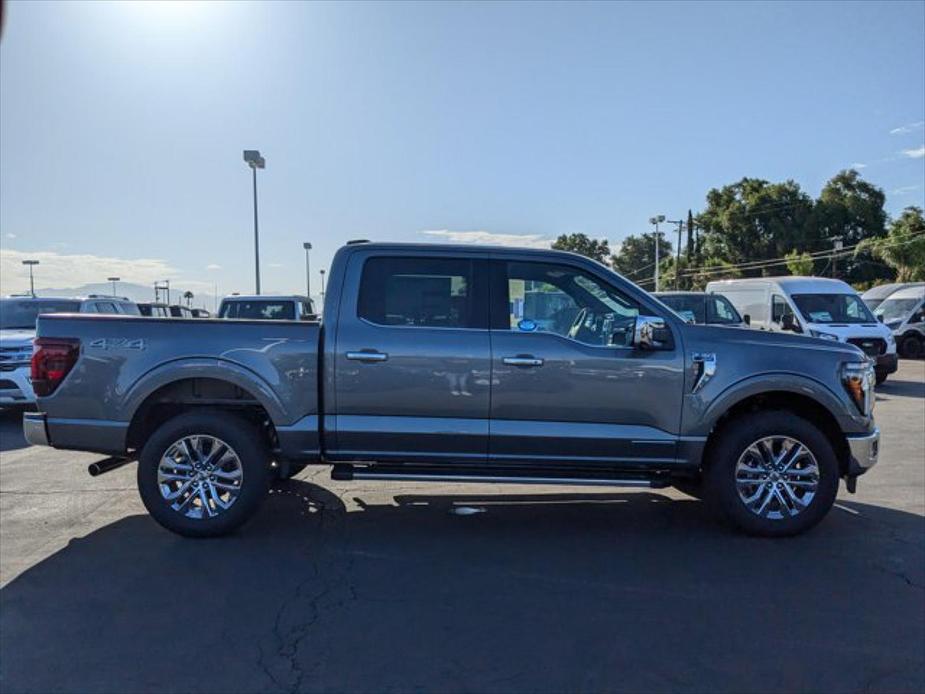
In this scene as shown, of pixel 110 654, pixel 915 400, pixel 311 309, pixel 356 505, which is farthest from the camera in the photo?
pixel 311 309

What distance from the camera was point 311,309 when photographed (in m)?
14.8

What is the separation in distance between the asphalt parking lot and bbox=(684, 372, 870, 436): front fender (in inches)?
34.9

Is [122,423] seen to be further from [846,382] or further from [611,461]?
[846,382]

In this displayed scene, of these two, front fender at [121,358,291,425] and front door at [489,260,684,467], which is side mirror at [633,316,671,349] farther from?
front fender at [121,358,291,425]

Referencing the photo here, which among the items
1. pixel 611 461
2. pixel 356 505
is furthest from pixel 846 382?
pixel 356 505

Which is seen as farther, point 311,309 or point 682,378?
point 311,309

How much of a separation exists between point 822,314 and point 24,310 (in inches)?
619

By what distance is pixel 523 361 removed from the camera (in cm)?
507

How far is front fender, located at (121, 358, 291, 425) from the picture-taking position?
5113mm

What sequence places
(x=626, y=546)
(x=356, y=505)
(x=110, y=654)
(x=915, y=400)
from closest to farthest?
(x=110, y=654)
(x=626, y=546)
(x=356, y=505)
(x=915, y=400)

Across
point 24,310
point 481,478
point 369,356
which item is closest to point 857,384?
point 481,478

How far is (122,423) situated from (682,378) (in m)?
4.08

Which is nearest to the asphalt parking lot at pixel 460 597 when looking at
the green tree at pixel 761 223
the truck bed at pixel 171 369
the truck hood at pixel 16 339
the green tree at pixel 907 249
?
the truck bed at pixel 171 369

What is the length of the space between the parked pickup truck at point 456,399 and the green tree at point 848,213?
208ft
